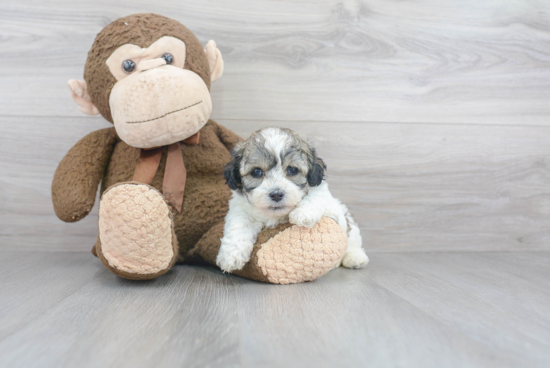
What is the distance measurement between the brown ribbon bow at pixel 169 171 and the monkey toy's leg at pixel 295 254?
37cm

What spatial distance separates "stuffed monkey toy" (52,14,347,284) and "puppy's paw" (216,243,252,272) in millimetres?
28

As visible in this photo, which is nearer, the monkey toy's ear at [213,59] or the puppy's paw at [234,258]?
the puppy's paw at [234,258]

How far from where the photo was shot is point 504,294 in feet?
4.19

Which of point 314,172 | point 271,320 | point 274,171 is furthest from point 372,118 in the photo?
point 271,320

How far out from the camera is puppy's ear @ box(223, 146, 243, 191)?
1409 millimetres

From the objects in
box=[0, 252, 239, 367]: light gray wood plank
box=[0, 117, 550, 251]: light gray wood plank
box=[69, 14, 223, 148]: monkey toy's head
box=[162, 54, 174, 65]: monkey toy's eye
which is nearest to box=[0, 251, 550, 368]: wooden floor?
box=[0, 252, 239, 367]: light gray wood plank

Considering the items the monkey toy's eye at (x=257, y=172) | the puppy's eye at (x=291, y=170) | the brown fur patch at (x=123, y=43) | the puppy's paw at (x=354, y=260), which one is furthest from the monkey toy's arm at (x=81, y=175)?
the puppy's paw at (x=354, y=260)

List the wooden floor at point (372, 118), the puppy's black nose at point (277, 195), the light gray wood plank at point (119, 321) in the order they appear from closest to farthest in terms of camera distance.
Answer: the light gray wood plank at point (119, 321)
the puppy's black nose at point (277, 195)
the wooden floor at point (372, 118)

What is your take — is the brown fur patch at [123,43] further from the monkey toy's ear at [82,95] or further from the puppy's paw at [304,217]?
the puppy's paw at [304,217]

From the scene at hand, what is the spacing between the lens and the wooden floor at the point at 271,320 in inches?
31.0

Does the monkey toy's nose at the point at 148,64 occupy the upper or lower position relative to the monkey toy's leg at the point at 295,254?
upper

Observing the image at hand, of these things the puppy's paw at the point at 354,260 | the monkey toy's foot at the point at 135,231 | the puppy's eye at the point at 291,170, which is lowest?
the puppy's paw at the point at 354,260

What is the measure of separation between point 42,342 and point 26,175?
1300 millimetres

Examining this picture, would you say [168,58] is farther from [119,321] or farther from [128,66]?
[119,321]
